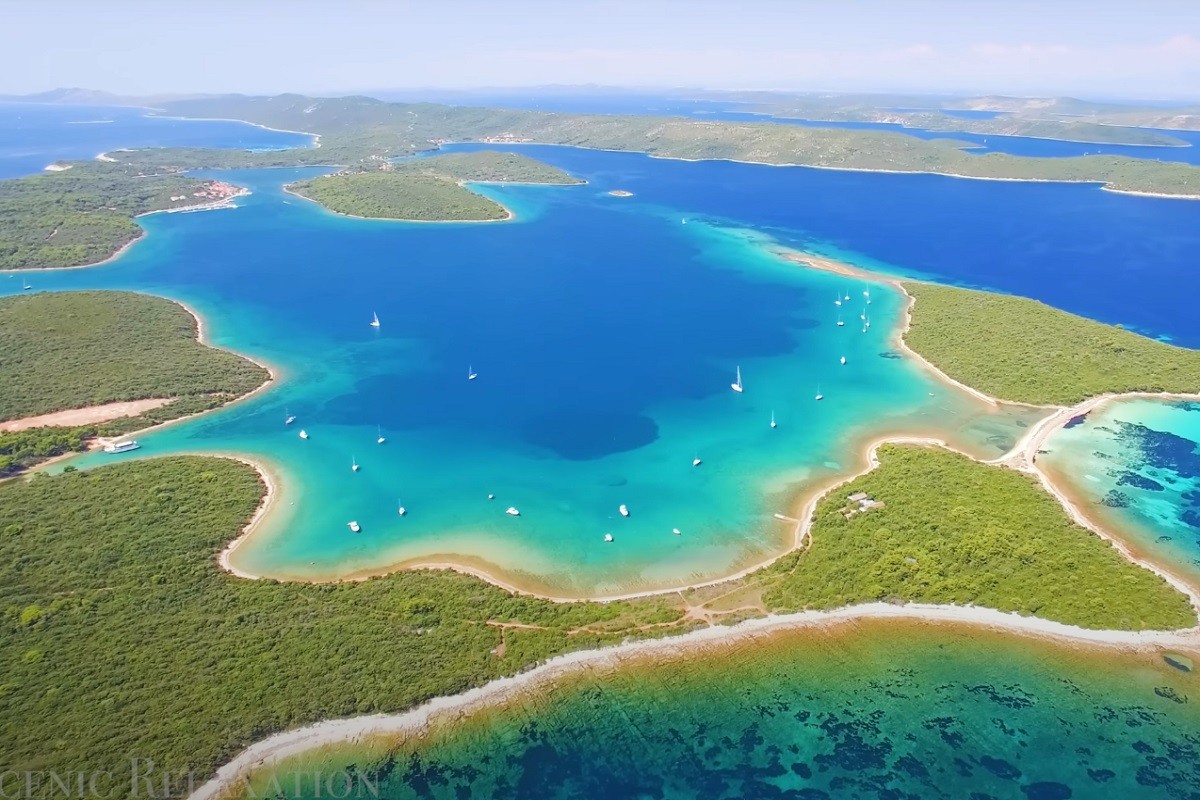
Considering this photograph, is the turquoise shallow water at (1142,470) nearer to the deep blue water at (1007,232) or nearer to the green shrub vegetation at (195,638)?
the deep blue water at (1007,232)

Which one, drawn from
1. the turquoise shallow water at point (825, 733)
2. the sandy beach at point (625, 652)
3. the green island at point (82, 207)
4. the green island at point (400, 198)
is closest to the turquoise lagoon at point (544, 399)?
the sandy beach at point (625, 652)

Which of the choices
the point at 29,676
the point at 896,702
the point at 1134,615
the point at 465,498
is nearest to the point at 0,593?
the point at 29,676

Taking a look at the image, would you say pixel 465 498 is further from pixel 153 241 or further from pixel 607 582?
pixel 153 241

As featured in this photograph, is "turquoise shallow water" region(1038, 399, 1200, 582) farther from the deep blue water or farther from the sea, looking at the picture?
the deep blue water

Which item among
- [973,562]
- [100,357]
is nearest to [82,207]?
[100,357]

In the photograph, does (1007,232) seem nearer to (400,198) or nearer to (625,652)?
(400,198)

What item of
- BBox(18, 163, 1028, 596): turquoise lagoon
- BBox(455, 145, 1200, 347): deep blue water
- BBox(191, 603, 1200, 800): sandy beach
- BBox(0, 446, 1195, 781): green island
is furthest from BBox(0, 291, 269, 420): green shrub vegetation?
BBox(455, 145, 1200, 347): deep blue water
